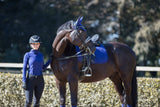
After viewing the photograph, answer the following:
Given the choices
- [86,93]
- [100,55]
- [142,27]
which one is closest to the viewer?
[100,55]

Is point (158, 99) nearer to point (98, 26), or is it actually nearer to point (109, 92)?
point (109, 92)

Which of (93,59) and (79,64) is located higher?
(93,59)

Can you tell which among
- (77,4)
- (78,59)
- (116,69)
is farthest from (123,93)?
(77,4)

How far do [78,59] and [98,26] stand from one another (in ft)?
45.3

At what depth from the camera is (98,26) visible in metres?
18.9

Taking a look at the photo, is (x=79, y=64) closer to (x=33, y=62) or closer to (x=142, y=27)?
(x=33, y=62)

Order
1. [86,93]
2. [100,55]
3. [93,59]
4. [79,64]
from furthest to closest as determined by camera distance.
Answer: [86,93] → [100,55] → [93,59] → [79,64]

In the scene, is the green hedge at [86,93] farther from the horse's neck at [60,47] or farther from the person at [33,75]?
the person at [33,75]

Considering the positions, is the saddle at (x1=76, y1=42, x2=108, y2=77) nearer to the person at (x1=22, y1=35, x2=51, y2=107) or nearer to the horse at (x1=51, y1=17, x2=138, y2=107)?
the horse at (x1=51, y1=17, x2=138, y2=107)

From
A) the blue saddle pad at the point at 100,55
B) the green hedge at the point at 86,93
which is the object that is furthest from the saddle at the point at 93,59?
the green hedge at the point at 86,93

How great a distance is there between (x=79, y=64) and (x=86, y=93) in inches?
95.7

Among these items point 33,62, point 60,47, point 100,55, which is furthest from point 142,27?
point 33,62

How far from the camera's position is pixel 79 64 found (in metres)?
5.37

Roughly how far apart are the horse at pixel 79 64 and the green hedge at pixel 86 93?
126 cm
